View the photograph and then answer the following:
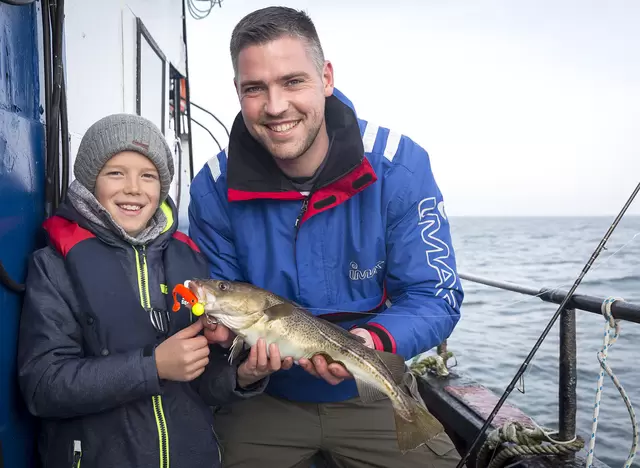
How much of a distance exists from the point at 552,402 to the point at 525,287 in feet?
20.0

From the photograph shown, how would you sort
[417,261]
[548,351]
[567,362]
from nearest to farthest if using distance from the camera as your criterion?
1. [417,261]
2. [567,362]
3. [548,351]

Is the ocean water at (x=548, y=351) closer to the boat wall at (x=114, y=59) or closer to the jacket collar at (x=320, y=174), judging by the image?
the jacket collar at (x=320, y=174)

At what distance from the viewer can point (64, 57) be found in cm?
265

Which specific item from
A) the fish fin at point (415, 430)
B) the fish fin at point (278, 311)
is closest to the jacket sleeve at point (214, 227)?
the fish fin at point (278, 311)

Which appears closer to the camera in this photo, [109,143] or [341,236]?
[109,143]

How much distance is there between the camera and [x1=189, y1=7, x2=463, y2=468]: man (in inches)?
115

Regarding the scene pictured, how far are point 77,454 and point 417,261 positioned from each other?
1.92m

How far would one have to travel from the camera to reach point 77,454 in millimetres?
2217

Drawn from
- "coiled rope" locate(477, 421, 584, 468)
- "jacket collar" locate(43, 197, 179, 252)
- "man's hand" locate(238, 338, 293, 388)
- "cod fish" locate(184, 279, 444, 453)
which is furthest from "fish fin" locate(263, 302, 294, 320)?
"coiled rope" locate(477, 421, 584, 468)

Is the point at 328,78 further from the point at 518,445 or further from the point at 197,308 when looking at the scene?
the point at 518,445

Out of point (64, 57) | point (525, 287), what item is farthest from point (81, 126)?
point (525, 287)

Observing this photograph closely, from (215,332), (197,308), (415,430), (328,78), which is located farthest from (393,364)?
(328,78)

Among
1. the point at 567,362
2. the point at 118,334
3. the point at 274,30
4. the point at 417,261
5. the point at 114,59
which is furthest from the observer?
the point at 114,59

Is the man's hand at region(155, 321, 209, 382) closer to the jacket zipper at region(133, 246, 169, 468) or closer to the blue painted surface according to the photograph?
the jacket zipper at region(133, 246, 169, 468)
